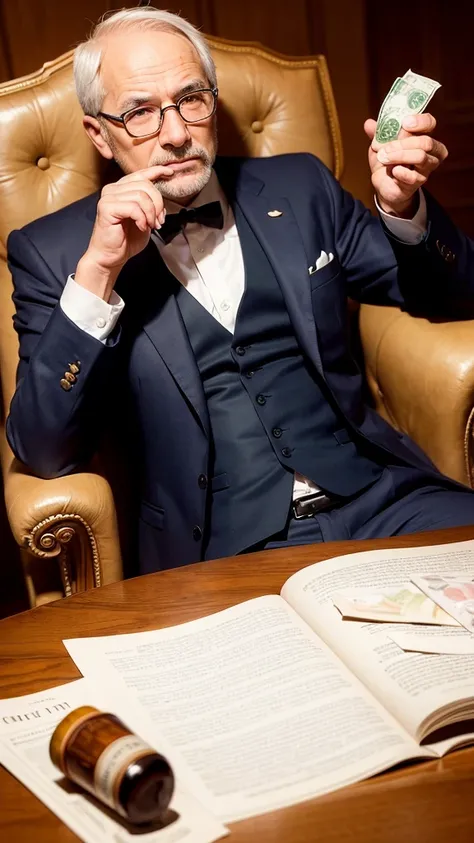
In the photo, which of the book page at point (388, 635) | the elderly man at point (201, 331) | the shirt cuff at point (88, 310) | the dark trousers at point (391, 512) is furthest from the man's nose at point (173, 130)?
the book page at point (388, 635)

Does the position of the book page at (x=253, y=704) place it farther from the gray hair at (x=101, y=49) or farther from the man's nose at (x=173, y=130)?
the gray hair at (x=101, y=49)

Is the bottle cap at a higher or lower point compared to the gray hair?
lower

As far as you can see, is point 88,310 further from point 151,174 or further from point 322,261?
point 322,261

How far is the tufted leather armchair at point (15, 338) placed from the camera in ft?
5.32

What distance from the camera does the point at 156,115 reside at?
182 centimetres

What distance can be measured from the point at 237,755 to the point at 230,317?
3.36 feet

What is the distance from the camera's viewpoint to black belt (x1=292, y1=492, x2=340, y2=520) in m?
1.81

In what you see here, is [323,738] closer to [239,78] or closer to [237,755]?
→ [237,755]

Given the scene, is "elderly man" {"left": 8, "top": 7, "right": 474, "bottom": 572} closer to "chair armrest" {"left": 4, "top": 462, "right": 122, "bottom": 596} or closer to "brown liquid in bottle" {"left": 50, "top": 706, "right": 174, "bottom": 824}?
"chair armrest" {"left": 4, "top": 462, "right": 122, "bottom": 596}

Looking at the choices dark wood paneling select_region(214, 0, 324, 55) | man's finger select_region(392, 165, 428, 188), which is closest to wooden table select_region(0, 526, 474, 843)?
man's finger select_region(392, 165, 428, 188)

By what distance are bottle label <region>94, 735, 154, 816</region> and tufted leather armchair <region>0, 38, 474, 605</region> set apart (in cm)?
72

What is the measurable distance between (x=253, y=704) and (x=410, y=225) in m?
1.11

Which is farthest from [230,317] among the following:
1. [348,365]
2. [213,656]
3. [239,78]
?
[213,656]

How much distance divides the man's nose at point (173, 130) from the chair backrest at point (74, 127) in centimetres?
32
